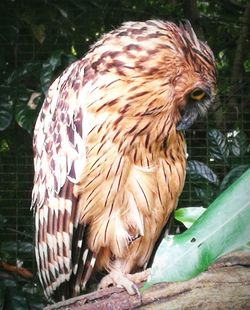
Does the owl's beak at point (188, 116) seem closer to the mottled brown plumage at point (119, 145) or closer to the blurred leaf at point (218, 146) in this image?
the mottled brown plumage at point (119, 145)

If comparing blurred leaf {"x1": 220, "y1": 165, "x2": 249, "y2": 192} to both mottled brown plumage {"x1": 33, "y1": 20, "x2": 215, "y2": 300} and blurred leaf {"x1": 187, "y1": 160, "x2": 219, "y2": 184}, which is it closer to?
blurred leaf {"x1": 187, "y1": 160, "x2": 219, "y2": 184}

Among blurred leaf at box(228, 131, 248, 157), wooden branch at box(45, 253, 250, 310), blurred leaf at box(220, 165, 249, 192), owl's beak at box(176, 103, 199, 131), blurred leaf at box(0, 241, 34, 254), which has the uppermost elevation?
owl's beak at box(176, 103, 199, 131)

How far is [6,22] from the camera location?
3.18 meters

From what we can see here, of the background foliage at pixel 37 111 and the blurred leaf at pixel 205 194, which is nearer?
the background foliage at pixel 37 111

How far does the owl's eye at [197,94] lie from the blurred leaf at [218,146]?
45.5 inches

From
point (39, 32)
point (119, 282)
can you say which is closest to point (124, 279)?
point (119, 282)

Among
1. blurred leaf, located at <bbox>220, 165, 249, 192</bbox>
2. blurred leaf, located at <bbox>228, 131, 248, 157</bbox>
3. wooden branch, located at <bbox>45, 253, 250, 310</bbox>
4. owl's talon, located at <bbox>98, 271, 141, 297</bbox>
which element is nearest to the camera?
wooden branch, located at <bbox>45, 253, 250, 310</bbox>

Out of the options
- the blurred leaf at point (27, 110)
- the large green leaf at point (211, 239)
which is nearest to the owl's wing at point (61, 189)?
the blurred leaf at point (27, 110)

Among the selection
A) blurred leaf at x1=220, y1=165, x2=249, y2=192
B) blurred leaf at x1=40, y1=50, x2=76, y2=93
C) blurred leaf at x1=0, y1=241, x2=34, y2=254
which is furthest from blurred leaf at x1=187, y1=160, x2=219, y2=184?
blurred leaf at x1=0, y1=241, x2=34, y2=254

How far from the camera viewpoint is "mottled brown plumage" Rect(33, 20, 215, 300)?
1.90m

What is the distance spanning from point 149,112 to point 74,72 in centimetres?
31

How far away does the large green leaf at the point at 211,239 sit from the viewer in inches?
18.1

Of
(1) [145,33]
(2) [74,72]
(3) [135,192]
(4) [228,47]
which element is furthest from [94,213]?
(4) [228,47]

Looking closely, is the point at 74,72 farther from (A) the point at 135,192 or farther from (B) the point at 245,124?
(B) the point at 245,124
